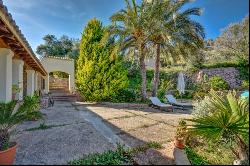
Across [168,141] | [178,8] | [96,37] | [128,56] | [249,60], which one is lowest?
[168,141]

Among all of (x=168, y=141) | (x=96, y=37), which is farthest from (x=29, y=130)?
(x=96, y=37)

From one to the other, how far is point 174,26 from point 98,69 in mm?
6258

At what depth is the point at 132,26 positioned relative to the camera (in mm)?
17359

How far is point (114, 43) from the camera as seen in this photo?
60.7ft

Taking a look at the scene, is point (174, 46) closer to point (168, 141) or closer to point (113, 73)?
point (113, 73)

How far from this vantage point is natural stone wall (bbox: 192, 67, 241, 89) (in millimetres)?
28614

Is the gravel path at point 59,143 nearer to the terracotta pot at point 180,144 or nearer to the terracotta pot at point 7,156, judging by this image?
the terracotta pot at point 7,156

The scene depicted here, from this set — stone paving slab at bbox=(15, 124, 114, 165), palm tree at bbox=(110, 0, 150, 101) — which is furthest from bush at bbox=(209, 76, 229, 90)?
stone paving slab at bbox=(15, 124, 114, 165)

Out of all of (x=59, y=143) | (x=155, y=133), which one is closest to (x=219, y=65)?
(x=155, y=133)

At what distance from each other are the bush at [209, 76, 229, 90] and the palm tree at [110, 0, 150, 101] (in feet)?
37.4

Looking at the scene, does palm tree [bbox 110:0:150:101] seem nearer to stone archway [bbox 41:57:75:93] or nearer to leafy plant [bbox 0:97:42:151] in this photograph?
stone archway [bbox 41:57:75:93]

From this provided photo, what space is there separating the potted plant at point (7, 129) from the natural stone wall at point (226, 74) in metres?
26.5

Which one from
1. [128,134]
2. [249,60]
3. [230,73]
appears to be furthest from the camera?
[230,73]

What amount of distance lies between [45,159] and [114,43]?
45.5ft
